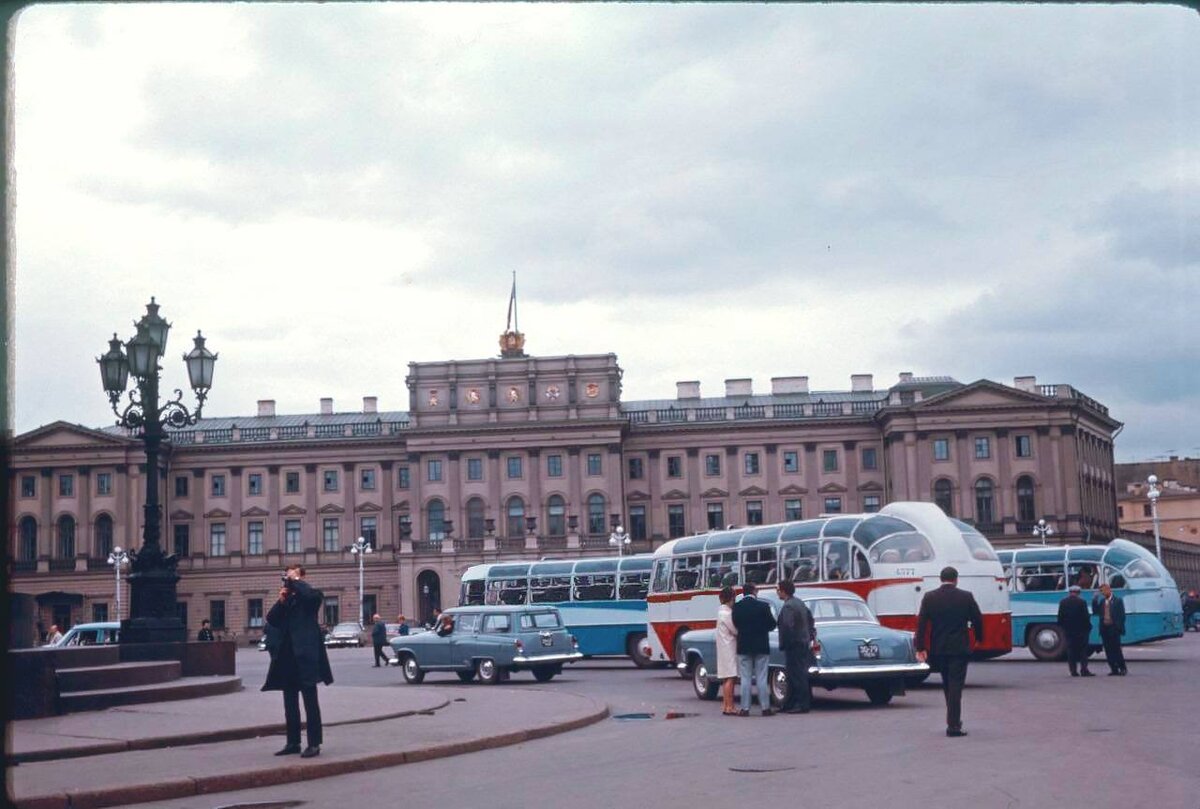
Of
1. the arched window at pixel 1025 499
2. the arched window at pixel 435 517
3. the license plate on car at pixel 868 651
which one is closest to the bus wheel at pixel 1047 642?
the license plate on car at pixel 868 651

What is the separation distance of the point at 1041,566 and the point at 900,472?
57195 mm

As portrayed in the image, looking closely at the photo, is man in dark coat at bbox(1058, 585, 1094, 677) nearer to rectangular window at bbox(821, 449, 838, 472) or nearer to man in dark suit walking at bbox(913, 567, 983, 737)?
man in dark suit walking at bbox(913, 567, 983, 737)

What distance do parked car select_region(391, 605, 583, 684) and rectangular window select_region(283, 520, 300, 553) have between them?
67.6 meters

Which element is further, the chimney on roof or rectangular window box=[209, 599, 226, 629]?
the chimney on roof

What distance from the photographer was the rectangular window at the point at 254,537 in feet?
321

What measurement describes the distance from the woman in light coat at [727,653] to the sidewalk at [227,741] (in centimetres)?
184

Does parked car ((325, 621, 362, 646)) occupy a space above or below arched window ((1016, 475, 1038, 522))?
below

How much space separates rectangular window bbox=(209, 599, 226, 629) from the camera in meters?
96.5

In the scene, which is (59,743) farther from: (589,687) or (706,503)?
(706,503)

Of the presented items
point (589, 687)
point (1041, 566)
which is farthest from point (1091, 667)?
point (589, 687)

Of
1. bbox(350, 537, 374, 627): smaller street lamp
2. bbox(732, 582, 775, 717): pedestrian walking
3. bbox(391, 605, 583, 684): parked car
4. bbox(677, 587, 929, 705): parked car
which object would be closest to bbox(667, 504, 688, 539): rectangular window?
bbox(350, 537, 374, 627): smaller street lamp

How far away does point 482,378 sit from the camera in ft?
310

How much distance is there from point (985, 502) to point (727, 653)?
249 ft

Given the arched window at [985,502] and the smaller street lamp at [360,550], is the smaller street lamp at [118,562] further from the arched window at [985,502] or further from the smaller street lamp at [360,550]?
the arched window at [985,502]
